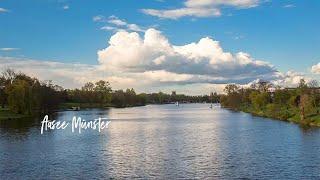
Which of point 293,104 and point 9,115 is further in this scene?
point 293,104

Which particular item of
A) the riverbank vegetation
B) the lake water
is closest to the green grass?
the lake water

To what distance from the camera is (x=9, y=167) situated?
133 ft

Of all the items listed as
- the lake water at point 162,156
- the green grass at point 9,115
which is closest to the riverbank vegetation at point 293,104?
the lake water at point 162,156

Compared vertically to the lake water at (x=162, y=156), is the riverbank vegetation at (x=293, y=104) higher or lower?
higher

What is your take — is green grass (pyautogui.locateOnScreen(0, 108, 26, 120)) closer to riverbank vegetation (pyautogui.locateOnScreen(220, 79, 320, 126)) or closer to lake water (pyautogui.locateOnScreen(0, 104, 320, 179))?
lake water (pyautogui.locateOnScreen(0, 104, 320, 179))

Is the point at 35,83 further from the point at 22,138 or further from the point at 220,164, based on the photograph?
the point at 220,164

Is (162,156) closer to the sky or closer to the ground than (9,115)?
closer to the ground

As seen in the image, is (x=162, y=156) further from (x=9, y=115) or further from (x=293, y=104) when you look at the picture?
(x=293, y=104)

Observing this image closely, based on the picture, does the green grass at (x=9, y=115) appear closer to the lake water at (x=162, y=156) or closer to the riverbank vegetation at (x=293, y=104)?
the lake water at (x=162, y=156)

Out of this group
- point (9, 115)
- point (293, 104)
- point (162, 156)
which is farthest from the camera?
point (293, 104)

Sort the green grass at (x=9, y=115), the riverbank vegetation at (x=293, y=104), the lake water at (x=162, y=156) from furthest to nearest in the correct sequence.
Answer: the green grass at (x=9, y=115) → the riverbank vegetation at (x=293, y=104) → the lake water at (x=162, y=156)

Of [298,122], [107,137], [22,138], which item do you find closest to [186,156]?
[107,137]

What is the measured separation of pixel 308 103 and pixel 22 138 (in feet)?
190

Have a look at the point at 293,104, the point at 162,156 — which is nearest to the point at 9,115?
the point at 293,104
